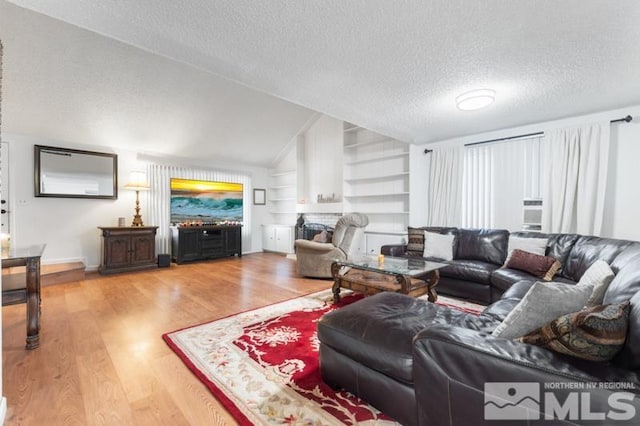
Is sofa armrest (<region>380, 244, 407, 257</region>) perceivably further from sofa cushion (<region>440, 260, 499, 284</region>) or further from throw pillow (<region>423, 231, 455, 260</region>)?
sofa cushion (<region>440, 260, 499, 284</region>)

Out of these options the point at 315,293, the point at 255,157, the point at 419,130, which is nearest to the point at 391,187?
the point at 419,130

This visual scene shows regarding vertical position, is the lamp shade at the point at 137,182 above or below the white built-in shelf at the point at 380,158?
below

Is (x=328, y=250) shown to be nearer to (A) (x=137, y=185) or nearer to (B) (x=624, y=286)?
(B) (x=624, y=286)

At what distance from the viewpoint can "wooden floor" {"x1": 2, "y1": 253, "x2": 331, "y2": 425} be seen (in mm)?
1532

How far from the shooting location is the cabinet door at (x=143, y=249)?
16.4 feet

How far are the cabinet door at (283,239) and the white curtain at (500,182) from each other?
393 cm

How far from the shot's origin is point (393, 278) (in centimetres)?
331

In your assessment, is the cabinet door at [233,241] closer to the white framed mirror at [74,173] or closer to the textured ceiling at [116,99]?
the textured ceiling at [116,99]

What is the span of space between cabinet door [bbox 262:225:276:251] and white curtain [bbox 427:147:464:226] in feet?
12.9

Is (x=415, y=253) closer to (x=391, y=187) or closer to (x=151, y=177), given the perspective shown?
(x=391, y=187)

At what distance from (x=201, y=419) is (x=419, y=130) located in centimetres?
422

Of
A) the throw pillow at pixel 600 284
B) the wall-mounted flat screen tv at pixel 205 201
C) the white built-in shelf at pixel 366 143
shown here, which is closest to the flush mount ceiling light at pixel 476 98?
the throw pillow at pixel 600 284

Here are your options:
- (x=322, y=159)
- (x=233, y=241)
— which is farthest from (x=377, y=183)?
(x=233, y=241)

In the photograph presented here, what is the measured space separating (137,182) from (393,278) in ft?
15.4
